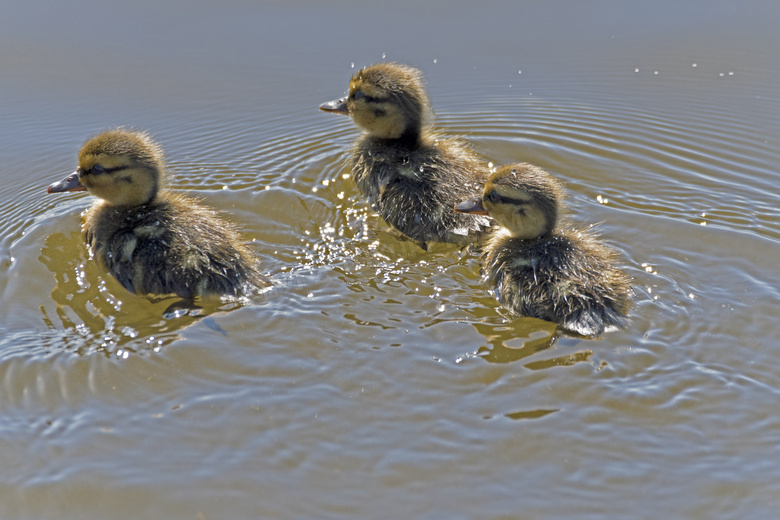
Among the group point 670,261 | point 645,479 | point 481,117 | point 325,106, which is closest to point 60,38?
point 325,106

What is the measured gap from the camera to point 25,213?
5.00 meters

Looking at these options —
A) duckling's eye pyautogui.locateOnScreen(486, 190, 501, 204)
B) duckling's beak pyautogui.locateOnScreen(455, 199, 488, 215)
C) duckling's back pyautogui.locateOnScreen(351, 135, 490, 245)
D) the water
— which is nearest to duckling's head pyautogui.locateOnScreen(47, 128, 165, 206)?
the water

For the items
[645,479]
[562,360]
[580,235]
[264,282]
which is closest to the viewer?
→ [645,479]

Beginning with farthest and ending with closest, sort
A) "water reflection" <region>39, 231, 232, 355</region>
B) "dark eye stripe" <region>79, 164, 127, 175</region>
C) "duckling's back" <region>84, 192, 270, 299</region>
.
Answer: "dark eye stripe" <region>79, 164, 127, 175</region>, "duckling's back" <region>84, 192, 270, 299</region>, "water reflection" <region>39, 231, 232, 355</region>

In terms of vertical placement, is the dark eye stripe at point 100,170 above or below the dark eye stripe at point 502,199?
above

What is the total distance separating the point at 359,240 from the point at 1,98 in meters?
3.00

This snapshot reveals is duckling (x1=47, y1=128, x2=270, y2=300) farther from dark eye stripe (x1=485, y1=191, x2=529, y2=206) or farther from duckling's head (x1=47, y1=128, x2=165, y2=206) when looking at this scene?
dark eye stripe (x1=485, y1=191, x2=529, y2=206)

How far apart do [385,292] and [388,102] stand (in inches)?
62.7

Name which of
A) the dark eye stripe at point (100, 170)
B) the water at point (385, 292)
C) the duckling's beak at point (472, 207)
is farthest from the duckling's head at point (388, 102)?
the dark eye stripe at point (100, 170)

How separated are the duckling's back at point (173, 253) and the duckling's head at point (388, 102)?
4.34 feet

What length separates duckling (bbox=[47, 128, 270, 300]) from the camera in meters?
4.09

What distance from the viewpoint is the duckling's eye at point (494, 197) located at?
4.43 metres

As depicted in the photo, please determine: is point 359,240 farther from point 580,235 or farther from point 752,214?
point 752,214

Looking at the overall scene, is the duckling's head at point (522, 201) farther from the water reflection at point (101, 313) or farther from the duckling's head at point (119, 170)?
the duckling's head at point (119, 170)
